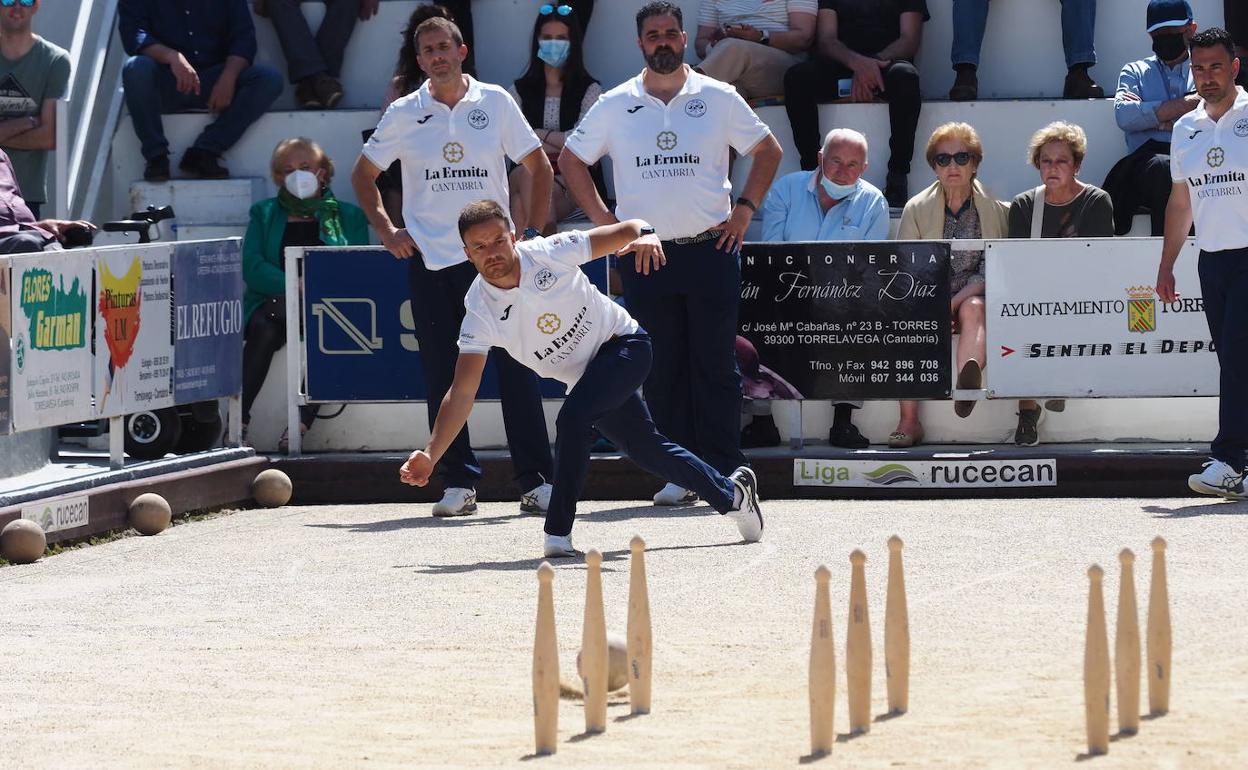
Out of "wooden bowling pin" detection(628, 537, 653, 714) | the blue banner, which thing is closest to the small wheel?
the blue banner

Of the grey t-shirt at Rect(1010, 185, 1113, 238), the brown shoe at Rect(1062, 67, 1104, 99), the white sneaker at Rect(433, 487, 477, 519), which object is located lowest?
the white sneaker at Rect(433, 487, 477, 519)

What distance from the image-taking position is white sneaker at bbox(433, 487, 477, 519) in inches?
438

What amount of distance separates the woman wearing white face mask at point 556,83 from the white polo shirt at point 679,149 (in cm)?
281

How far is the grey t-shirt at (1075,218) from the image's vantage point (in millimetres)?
12172

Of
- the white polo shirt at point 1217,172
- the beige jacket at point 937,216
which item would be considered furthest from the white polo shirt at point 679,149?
the white polo shirt at point 1217,172

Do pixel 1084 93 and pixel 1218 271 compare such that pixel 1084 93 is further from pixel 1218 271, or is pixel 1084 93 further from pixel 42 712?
pixel 42 712

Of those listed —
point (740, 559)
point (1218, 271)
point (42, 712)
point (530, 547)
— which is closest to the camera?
point (42, 712)

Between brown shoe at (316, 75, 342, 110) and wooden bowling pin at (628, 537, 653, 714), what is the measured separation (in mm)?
9346

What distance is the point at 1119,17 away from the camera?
14719mm

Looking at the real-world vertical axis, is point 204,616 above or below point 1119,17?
below

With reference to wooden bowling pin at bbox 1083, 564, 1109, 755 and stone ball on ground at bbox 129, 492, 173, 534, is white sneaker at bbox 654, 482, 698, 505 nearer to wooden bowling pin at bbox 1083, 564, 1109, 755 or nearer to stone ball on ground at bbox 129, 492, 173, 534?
stone ball on ground at bbox 129, 492, 173, 534

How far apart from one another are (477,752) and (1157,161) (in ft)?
27.1

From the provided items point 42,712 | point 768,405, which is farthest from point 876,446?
point 42,712

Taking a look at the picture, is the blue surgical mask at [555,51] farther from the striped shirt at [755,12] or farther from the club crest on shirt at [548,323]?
the club crest on shirt at [548,323]
